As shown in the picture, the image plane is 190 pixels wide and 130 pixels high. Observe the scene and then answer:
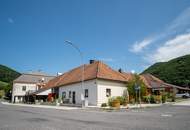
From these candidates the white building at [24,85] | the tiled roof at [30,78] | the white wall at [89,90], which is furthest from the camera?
the tiled roof at [30,78]

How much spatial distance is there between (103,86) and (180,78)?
7027 cm

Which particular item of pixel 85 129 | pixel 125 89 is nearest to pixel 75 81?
pixel 125 89

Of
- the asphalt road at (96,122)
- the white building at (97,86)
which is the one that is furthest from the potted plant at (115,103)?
the asphalt road at (96,122)

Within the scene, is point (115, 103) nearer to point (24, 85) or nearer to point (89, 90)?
point (89, 90)

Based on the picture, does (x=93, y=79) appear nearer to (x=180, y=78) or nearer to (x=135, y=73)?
(x=135, y=73)

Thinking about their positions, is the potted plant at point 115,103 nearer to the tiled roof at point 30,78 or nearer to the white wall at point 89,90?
the white wall at point 89,90

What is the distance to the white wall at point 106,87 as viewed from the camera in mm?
32881

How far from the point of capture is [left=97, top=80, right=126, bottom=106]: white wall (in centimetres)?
3288

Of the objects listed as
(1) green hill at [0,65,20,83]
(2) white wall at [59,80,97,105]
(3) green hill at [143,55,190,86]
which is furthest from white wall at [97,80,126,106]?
(1) green hill at [0,65,20,83]

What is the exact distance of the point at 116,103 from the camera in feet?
92.2

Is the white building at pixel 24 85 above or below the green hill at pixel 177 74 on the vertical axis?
below

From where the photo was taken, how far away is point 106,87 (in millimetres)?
34000

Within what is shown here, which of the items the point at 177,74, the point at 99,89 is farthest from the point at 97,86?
the point at 177,74

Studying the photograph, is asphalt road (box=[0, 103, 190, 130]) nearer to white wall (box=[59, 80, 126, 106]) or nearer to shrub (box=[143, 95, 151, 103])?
white wall (box=[59, 80, 126, 106])
